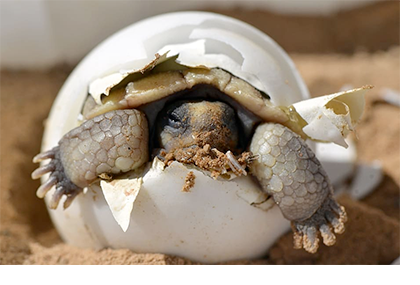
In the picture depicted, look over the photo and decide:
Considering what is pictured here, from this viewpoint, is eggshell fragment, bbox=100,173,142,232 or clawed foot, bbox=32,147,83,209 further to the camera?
clawed foot, bbox=32,147,83,209

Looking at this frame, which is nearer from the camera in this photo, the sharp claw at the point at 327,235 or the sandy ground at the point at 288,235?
the sharp claw at the point at 327,235

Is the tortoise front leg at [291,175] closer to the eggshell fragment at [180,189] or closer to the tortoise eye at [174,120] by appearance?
the eggshell fragment at [180,189]

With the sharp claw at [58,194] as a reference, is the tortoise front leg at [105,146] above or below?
above

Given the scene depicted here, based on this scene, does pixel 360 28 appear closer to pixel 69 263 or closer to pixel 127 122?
pixel 127 122

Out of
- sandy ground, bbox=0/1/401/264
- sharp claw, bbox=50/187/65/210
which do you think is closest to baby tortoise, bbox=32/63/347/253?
sharp claw, bbox=50/187/65/210

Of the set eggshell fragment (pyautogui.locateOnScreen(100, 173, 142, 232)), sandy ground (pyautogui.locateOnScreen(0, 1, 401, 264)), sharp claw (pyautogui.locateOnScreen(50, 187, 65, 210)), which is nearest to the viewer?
eggshell fragment (pyautogui.locateOnScreen(100, 173, 142, 232))

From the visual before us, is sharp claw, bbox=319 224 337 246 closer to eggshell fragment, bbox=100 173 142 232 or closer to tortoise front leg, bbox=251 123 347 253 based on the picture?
tortoise front leg, bbox=251 123 347 253

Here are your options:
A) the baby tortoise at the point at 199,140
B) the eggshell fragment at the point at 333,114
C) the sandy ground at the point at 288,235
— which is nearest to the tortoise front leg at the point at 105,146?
the baby tortoise at the point at 199,140

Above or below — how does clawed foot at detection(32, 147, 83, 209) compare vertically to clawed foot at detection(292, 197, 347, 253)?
above

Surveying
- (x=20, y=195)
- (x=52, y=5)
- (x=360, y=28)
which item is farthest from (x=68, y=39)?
(x=360, y=28)
